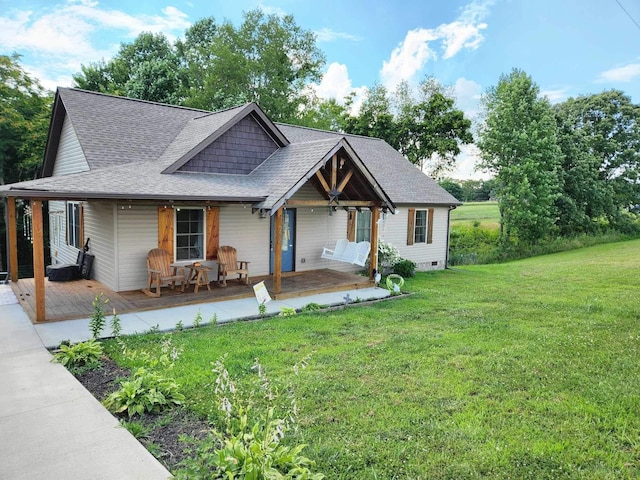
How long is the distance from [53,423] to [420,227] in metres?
13.1

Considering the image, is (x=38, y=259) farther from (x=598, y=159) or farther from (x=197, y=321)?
(x=598, y=159)

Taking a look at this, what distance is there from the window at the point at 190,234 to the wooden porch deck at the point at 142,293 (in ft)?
2.61

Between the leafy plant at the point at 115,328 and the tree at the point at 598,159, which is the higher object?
the tree at the point at 598,159

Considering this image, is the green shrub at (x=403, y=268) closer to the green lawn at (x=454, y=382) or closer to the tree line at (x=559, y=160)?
the green lawn at (x=454, y=382)

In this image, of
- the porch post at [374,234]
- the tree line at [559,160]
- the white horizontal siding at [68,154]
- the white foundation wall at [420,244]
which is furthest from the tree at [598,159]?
the white horizontal siding at [68,154]

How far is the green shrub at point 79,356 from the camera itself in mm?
5599

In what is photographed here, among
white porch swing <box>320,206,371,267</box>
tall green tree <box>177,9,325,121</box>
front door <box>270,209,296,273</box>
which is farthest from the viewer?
tall green tree <box>177,9,325,121</box>

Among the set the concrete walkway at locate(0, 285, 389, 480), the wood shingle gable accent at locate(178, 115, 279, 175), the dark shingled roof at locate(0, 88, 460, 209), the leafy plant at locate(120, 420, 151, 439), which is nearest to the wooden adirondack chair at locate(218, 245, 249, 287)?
the dark shingled roof at locate(0, 88, 460, 209)

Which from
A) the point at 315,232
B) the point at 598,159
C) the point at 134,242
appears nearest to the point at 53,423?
the point at 134,242

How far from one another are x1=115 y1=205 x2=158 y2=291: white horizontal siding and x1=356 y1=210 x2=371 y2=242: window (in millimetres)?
6387

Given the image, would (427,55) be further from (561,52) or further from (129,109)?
(129,109)

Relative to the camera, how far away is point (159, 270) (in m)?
9.45

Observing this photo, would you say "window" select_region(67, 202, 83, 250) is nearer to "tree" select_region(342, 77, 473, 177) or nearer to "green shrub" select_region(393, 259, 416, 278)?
"green shrub" select_region(393, 259, 416, 278)

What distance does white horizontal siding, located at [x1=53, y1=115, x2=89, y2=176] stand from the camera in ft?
39.3
